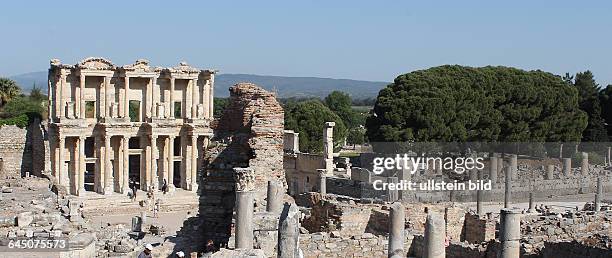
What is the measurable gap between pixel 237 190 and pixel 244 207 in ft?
1.17

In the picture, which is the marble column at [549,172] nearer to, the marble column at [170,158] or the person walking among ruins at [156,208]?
the person walking among ruins at [156,208]

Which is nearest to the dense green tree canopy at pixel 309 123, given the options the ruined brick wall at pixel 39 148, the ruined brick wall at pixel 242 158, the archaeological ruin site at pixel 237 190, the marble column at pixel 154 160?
the archaeological ruin site at pixel 237 190

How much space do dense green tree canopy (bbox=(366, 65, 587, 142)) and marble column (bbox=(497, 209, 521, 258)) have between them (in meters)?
33.5

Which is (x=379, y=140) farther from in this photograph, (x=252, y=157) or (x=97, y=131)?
(x=252, y=157)

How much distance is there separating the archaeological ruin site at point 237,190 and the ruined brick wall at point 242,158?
0.10 feet

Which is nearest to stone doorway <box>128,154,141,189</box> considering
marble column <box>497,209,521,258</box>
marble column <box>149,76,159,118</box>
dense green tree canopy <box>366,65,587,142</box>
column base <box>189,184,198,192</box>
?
column base <box>189,184,198,192</box>

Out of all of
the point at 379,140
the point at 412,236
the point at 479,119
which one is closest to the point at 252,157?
the point at 412,236

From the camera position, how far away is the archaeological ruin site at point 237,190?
15.6 meters

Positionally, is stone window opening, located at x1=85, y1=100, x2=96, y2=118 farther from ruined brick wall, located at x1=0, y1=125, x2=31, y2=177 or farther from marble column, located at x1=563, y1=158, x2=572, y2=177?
marble column, located at x1=563, y1=158, x2=572, y2=177

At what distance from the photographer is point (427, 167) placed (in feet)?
143

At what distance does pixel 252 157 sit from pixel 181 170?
3665cm

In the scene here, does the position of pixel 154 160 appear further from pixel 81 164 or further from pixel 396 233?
pixel 396 233

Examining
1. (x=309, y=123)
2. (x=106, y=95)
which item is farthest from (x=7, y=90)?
(x=309, y=123)

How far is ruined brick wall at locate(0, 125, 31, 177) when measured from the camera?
46562mm
